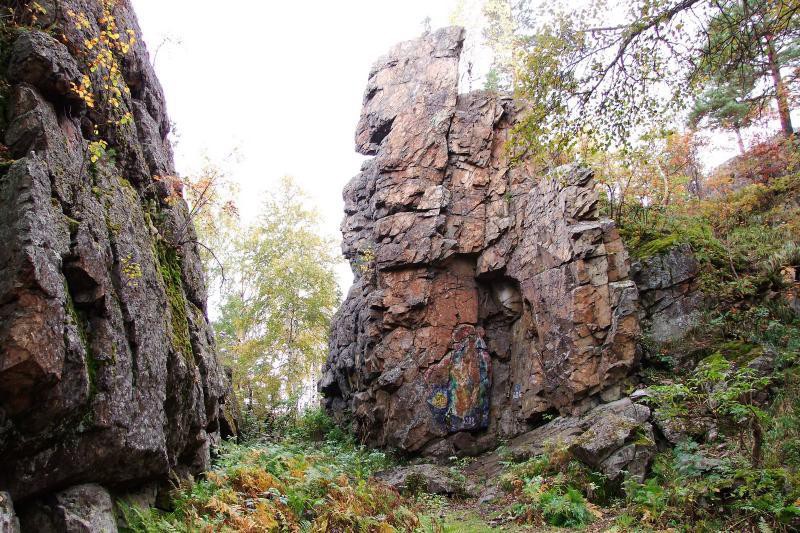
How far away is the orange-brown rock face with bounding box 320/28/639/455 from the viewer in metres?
13.2

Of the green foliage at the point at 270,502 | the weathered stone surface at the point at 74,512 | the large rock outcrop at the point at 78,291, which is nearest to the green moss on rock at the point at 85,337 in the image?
the large rock outcrop at the point at 78,291

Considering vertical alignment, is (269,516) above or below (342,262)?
below

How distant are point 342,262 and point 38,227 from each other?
2110cm

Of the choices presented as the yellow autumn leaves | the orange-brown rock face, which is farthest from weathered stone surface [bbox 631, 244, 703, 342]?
the yellow autumn leaves

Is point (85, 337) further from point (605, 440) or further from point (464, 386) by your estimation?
point (464, 386)

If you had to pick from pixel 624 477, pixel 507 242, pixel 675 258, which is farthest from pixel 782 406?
pixel 507 242

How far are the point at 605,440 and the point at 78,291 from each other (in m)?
9.00

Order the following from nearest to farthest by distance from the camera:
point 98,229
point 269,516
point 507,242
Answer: point 98,229
point 269,516
point 507,242

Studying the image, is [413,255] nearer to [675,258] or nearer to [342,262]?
[675,258]

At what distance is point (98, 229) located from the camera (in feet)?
18.1

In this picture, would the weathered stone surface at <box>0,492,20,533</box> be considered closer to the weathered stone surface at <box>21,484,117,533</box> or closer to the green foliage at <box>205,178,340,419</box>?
the weathered stone surface at <box>21,484,117,533</box>

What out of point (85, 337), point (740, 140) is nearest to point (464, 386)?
point (85, 337)

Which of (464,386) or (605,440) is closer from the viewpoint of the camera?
(605,440)

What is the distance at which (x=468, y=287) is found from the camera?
17.0m
